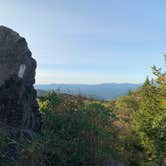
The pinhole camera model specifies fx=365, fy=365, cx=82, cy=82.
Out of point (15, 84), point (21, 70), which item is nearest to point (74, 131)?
point (15, 84)

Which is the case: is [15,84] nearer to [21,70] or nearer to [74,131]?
[21,70]

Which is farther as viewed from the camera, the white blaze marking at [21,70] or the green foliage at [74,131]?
the white blaze marking at [21,70]

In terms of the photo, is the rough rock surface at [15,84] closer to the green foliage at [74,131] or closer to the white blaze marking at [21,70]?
the white blaze marking at [21,70]

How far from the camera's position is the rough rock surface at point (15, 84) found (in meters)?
13.8

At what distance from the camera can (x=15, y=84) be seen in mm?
13867

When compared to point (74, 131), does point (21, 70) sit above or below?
above

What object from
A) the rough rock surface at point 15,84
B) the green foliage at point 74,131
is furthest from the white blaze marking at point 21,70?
the green foliage at point 74,131

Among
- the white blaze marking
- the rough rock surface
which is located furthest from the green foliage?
the white blaze marking

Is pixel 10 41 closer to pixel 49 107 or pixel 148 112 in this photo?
pixel 49 107

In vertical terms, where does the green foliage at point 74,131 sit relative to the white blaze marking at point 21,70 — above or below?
below

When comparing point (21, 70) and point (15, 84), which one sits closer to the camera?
point (15, 84)

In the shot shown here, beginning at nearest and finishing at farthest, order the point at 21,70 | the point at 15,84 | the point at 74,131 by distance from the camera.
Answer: the point at 15,84 → the point at 21,70 → the point at 74,131

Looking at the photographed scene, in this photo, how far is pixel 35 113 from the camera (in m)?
15.6

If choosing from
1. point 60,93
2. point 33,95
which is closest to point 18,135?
point 33,95
